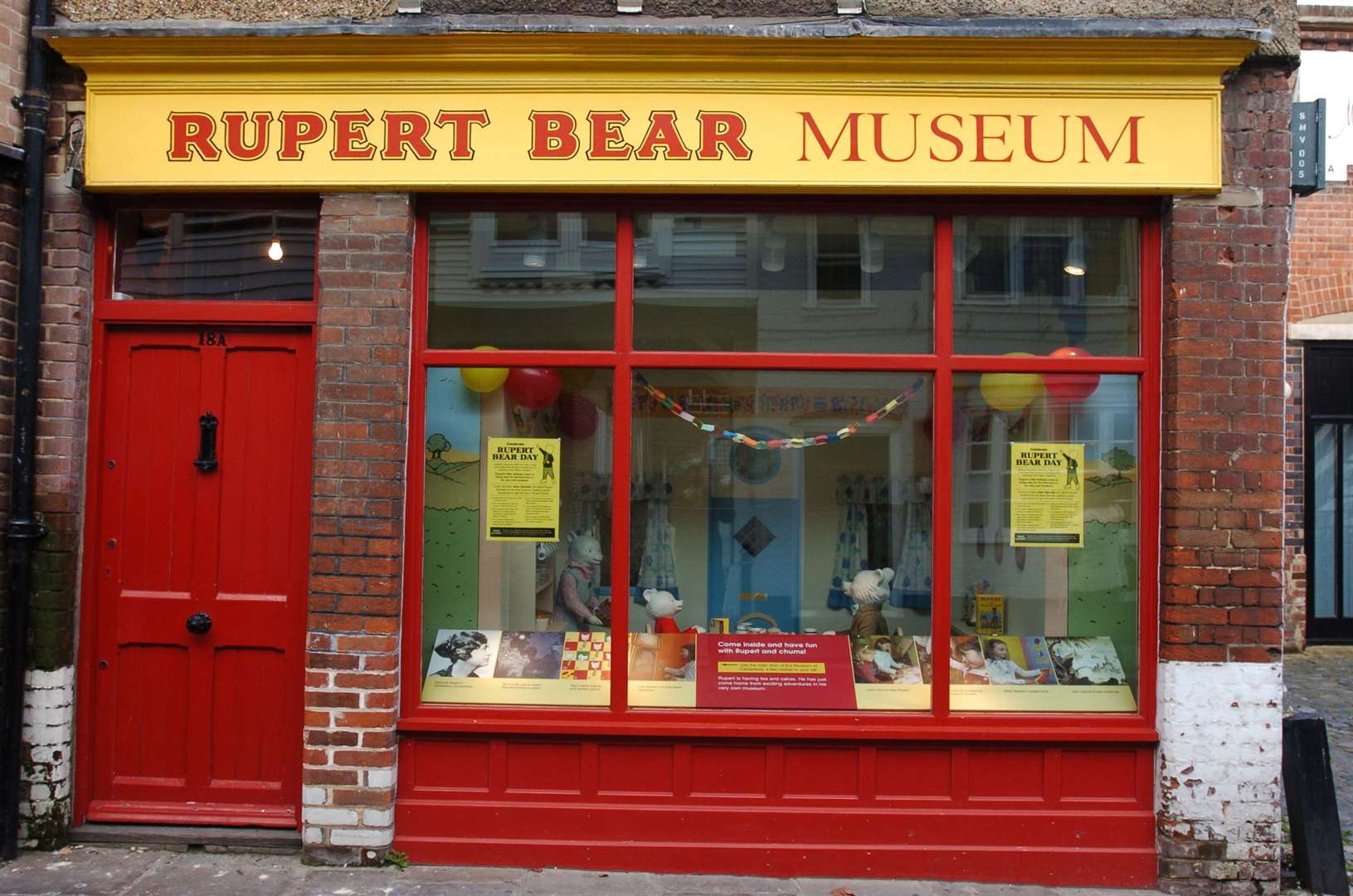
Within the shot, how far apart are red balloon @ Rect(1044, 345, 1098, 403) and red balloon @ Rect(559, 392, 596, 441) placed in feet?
7.84

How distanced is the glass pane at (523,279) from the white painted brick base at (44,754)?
256 cm

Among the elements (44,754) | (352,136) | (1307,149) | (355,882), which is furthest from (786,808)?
(1307,149)

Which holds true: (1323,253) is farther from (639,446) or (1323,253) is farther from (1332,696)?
(639,446)

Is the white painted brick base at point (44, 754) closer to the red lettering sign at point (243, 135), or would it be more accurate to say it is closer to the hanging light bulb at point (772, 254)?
the red lettering sign at point (243, 135)

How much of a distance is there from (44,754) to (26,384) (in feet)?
6.06

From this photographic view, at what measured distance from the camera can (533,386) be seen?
5.07m

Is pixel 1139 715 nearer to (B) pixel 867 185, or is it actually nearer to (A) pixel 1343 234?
Answer: (B) pixel 867 185

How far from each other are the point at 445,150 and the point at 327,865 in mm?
3561

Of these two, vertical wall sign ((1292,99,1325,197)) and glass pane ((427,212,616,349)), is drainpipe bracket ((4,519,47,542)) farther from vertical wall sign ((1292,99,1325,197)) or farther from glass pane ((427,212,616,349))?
vertical wall sign ((1292,99,1325,197))

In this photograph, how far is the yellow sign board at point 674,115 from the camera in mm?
4715

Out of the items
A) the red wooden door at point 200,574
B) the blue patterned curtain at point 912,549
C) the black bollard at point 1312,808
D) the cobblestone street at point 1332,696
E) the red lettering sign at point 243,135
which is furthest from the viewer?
the cobblestone street at point 1332,696

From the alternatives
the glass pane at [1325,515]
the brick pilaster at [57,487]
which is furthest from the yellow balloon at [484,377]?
the glass pane at [1325,515]

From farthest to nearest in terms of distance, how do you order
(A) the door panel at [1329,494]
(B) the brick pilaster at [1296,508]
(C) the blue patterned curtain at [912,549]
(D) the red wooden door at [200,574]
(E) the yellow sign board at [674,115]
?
1. (A) the door panel at [1329,494]
2. (B) the brick pilaster at [1296,508]
3. (C) the blue patterned curtain at [912,549]
4. (D) the red wooden door at [200,574]
5. (E) the yellow sign board at [674,115]

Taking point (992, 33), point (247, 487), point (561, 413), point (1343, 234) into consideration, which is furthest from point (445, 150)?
point (1343, 234)
